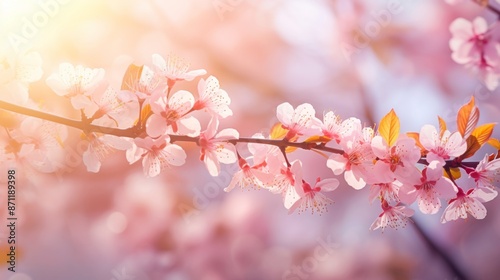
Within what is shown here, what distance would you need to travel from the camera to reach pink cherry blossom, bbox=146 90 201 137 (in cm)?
76

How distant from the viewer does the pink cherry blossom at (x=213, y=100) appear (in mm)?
823

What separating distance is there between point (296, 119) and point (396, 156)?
0.16m

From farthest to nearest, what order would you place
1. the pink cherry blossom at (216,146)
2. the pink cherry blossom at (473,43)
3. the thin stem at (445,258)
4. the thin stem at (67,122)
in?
the thin stem at (445,258)
the pink cherry blossom at (473,43)
the pink cherry blossom at (216,146)
the thin stem at (67,122)

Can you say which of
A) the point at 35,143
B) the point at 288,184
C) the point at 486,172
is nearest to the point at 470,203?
the point at 486,172

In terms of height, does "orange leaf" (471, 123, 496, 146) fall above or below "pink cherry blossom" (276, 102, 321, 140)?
below

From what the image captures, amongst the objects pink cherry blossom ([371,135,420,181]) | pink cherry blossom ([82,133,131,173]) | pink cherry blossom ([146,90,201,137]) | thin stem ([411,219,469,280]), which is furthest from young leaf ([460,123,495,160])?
thin stem ([411,219,469,280])

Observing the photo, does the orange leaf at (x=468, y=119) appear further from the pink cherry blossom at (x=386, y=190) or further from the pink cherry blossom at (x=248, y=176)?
the pink cherry blossom at (x=248, y=176)

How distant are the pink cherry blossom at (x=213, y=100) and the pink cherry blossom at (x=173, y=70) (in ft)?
0.10

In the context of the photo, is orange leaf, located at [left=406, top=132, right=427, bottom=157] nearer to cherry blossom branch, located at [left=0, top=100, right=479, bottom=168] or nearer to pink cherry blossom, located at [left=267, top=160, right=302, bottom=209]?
cherry blossom branch, located at [left=0, top=100, right=479, bottom=168]

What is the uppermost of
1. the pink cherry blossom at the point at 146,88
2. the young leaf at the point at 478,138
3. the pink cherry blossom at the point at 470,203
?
the pink cherry blossom at the point at 146,88

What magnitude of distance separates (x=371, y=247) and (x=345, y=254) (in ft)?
0.35

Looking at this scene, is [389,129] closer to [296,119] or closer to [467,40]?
[296,119]

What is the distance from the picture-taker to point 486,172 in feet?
2.74

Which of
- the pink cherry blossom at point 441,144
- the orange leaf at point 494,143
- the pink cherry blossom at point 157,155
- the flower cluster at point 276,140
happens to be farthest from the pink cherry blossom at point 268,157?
the orange leaf at point 494,143
